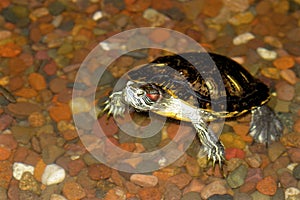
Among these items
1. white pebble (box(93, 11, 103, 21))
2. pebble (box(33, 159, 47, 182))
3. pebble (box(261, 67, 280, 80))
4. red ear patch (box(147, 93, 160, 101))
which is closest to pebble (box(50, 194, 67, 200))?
pebble (box(33, 159, 47, 182))

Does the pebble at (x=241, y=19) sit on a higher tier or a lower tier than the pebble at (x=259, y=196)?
higher

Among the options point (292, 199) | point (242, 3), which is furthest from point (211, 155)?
point (242, 3)

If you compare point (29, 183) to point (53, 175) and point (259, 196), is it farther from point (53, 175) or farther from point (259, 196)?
point (259, 196)

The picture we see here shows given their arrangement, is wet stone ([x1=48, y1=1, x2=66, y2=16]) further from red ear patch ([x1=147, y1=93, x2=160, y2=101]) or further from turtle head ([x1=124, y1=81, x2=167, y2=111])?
red ear patch ([x1=147, y1=93, x2=160, y2=101])

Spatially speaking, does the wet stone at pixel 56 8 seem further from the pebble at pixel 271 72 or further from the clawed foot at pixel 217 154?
the clawed foot at pixel 217 154

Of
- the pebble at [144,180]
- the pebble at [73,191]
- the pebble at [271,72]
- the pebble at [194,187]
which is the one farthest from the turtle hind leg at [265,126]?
the pebble at [73,191]

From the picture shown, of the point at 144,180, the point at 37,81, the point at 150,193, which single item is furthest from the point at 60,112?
the point at 150,193
